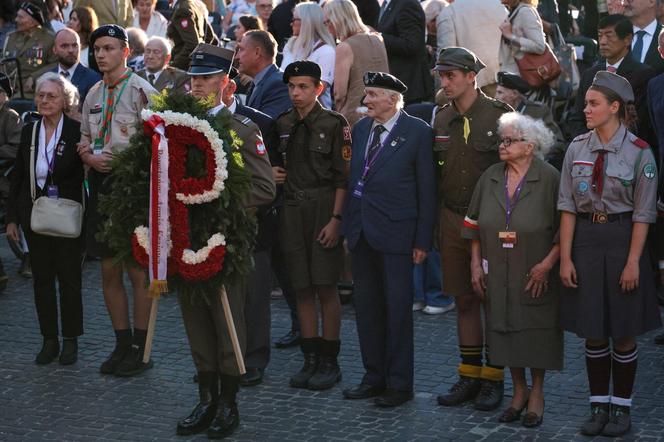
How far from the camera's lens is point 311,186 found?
8.32 m

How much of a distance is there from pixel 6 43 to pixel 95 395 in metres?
7.09

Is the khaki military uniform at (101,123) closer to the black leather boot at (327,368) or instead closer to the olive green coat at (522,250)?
the black leather boot at (327,368)

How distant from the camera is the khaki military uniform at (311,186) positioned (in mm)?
8266

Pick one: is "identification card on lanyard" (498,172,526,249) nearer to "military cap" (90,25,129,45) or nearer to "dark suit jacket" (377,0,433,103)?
"military cap" (90,25,129,45)

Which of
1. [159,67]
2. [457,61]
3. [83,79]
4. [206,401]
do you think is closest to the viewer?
[206,401]

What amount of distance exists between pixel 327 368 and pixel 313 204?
112cm

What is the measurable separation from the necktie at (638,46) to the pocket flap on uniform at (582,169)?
281 centimetres

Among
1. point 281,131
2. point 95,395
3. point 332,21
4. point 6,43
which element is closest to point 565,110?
point 332,21

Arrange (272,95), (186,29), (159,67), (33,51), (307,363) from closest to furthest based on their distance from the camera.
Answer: (307,363), (272,95), (159,67), (186,29), (33,51)

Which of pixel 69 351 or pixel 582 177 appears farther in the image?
pixel 69 351

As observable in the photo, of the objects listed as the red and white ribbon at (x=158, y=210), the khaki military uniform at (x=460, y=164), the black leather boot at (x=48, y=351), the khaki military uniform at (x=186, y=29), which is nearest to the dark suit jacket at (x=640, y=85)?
the khaki military uniform at (x=460, y=164)

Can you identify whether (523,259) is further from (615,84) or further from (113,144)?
(113,144)

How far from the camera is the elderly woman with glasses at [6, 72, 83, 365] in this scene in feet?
28.9

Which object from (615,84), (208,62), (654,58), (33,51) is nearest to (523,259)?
(615,84)
